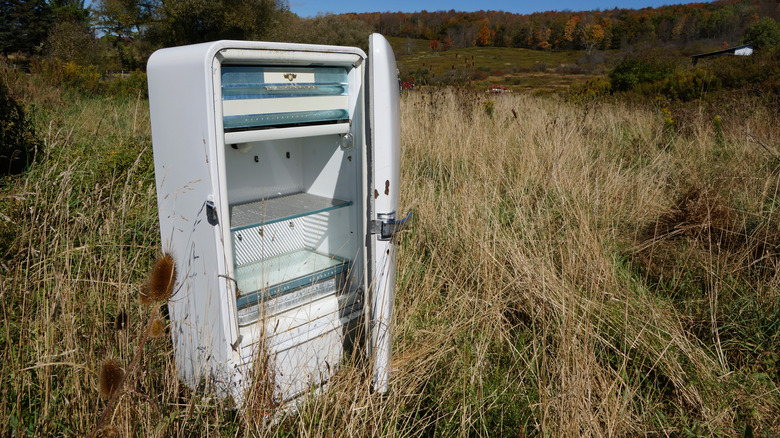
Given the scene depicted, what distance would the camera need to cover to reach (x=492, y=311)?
2.56 metres

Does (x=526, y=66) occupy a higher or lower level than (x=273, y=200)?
higher

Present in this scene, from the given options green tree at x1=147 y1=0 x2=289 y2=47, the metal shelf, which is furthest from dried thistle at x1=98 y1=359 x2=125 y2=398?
green tree at x1=147 y1=0 x2=289 y2=47

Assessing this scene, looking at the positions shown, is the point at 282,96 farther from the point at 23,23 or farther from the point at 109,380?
the point at 23,23

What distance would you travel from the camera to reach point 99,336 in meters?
2.12

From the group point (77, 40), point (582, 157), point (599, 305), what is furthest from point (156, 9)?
point (599, 305)

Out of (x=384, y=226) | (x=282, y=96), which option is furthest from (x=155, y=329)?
(x=282, y=96)

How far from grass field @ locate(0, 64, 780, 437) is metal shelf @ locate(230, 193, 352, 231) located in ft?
1.62

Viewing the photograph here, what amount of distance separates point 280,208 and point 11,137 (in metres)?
2.85

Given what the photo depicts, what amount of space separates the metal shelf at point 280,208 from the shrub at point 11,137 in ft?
7.60

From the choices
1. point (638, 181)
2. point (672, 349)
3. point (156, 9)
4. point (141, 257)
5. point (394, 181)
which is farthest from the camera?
point (156, 9)

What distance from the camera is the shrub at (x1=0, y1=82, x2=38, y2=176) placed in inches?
151

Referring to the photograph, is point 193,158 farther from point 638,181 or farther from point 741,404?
point 638,181

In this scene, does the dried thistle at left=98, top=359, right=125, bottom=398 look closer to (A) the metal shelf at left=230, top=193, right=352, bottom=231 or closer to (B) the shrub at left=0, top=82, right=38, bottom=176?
(A) the metal shelf at left=230, top=193, right=352, bottom=231

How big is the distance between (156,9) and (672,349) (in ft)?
98.9
